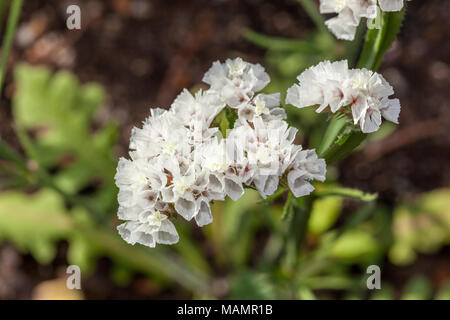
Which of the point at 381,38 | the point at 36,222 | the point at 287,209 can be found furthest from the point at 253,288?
the point at 36,222

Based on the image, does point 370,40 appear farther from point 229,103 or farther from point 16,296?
point 16,296

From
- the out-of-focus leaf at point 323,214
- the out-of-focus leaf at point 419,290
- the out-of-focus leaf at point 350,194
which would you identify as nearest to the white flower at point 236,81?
the out-of-focus leaf at point 350,194

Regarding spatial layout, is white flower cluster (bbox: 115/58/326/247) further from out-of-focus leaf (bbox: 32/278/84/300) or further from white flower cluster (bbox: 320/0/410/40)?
out-of-focus leaf (bbox: 32/278/84/300)

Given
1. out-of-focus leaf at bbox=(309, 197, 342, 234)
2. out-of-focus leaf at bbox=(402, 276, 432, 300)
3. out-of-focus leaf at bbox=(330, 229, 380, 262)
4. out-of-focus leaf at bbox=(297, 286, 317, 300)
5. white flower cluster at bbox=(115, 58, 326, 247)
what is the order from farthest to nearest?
out-of-focus leaf at bbox=(309, 197, 342, 234)
out-of-focus leaf at bbox=(330, 229, 380, 262)
out-of-focus leaf at bbox=(402, 276, 432, 300)
out-of-focus leaf at bbox=(297, 286, 317, 300)
white flower cluster at bbox=(115, 58, 326, 247)

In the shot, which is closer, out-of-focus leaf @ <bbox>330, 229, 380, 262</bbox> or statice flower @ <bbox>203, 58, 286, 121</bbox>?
statice flower @ <bbox>203, 58, 286, 121</bbox>

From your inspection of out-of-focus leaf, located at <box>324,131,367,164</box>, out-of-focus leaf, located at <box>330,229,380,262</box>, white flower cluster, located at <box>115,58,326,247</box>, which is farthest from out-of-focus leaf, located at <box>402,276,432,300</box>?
white flower cluster, located at <box>115,58,326,247</box>

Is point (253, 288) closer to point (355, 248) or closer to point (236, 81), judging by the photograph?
point (355, 248)
